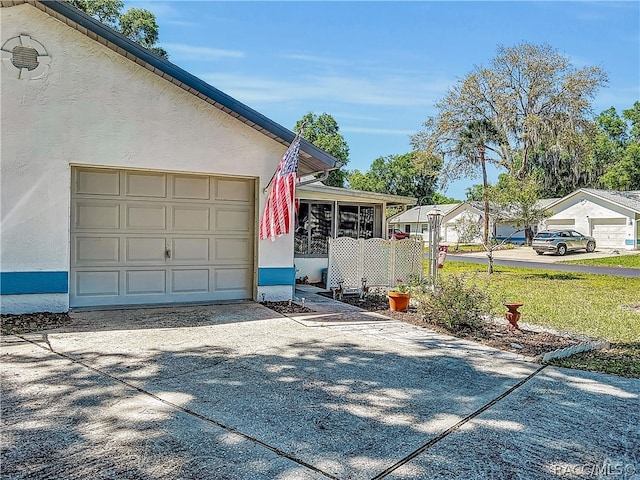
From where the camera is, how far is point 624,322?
8.47 m

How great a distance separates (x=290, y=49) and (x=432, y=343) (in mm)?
7840

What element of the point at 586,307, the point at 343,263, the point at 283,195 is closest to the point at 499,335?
the point at 283,195

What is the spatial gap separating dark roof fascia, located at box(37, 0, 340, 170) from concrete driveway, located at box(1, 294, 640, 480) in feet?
12.7

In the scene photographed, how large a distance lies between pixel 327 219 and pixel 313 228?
57cm

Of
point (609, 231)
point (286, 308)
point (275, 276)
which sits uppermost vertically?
point (609, 231)

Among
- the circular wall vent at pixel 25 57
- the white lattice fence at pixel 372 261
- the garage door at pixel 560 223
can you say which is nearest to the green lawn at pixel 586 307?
the white lattice fence at pixel 372 261

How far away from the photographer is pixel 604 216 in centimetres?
3284

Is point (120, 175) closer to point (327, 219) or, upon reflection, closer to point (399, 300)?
point (399, 300)

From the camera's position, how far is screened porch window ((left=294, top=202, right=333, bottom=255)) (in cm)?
1417

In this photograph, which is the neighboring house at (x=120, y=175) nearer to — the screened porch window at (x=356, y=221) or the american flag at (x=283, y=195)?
the american flag at (x=283, y=195)

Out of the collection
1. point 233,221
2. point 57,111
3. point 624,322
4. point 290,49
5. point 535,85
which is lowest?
point 624,322

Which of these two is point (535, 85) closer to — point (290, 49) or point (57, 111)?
point (290, 49)

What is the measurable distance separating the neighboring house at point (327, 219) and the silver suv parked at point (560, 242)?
54.9 feet

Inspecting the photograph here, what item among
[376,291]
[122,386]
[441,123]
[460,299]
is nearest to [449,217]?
[441,123]
